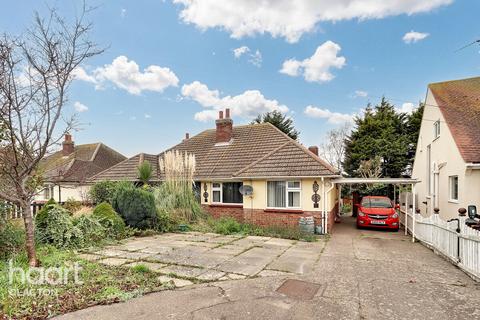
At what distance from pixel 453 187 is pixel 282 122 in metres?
19.2

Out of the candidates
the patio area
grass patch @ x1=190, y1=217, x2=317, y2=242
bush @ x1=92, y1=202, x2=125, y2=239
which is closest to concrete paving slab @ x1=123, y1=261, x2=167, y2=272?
the patio area

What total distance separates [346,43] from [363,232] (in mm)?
9078

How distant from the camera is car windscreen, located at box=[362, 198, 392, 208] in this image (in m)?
13.2

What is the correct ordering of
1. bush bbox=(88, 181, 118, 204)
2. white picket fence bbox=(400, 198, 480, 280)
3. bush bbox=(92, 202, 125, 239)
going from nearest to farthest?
white picket fence bbox=(400, 198, 480, 280) < bush bbox=(92, 202, 125, 239) < bush bbox=(88, 181, 118, 204)

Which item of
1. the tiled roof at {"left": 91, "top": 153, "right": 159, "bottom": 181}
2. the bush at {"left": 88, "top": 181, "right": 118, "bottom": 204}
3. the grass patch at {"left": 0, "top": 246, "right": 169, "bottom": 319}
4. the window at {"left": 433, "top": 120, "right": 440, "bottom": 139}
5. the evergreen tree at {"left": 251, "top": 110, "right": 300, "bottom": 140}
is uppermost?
the evergreen tree at {"left": 251, "top": 110, "right": 300, "bottom": 140}

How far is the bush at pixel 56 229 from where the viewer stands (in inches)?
320

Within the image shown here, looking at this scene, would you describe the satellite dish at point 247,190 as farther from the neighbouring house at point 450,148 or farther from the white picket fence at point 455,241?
the neighbouring house at point 450,148

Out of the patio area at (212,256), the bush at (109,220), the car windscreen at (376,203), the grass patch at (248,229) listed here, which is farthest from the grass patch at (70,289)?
the car windscreen at (376,203)

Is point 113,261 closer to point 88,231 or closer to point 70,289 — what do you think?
point 70,289

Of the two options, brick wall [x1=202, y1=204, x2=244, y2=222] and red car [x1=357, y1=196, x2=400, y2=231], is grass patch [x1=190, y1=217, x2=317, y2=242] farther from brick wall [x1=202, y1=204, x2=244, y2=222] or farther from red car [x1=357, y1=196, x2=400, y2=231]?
red car [x1=357, y1=196, x2=400, y2=231]

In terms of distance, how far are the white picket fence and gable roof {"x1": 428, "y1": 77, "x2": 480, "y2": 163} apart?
3.20 metres

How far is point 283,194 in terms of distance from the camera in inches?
476

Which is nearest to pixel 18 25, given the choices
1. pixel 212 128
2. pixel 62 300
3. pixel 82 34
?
pixel 82 34

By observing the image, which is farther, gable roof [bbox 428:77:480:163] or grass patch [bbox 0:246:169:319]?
gable roof [bbox 428:77:480:163]
